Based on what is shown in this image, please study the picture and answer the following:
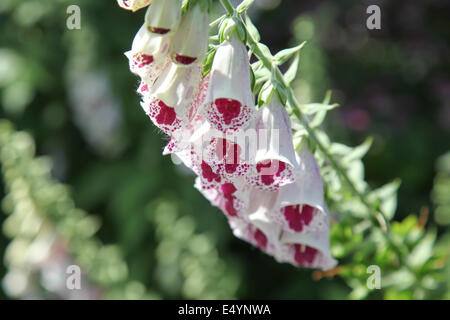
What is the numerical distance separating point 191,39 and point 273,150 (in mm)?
272

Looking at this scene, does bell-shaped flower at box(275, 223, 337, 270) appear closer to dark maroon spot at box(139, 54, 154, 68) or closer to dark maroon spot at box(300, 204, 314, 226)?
dark maroon spot at box(300, 204, 314, 226)

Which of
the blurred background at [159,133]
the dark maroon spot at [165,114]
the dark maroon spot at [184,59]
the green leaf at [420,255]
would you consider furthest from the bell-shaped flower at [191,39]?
the blurred background at [159,133]

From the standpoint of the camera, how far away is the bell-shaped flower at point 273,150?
43.1 inches

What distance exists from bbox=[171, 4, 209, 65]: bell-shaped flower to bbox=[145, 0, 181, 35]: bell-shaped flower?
0.02 metres

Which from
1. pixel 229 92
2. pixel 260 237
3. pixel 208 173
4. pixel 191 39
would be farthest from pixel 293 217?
pixel 191 39

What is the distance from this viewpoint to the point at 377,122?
3953mm

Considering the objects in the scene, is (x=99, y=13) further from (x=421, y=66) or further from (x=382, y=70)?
(x=421, y=66)

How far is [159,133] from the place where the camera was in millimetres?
3492

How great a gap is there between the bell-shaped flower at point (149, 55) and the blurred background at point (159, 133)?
180cm

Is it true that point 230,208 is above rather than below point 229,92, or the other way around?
below

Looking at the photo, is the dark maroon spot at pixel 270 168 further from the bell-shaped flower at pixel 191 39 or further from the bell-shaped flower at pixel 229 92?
the bell-shaped flower at pixel 191 39

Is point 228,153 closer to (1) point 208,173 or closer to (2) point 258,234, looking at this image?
(1) point 208,173

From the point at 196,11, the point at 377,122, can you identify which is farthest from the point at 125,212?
the point at 196,11

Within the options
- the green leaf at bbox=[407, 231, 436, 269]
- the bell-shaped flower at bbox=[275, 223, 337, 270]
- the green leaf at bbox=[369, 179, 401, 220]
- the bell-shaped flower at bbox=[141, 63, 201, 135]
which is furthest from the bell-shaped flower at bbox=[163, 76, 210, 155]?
the green leaf at bbox=[407, 231, 436, 269]
